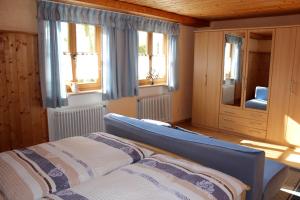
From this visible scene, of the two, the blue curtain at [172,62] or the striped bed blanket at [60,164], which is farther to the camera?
the blue curtain at [172,62]

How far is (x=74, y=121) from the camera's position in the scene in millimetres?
3496

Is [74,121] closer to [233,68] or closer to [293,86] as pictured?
[233,68]

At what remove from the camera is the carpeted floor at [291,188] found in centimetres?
257

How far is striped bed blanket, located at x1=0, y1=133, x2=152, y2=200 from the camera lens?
1.48m

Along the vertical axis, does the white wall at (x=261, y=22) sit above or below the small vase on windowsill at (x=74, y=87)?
above

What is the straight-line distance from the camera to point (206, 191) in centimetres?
146

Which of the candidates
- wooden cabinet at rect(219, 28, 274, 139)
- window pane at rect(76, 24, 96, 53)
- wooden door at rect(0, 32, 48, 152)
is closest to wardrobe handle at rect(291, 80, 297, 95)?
wooden cabinet at rect(219, 28, 274, 139)

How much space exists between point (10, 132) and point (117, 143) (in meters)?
1.64

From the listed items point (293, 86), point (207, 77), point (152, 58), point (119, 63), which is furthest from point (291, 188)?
point (152, 58)

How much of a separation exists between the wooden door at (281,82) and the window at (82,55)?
2834mm

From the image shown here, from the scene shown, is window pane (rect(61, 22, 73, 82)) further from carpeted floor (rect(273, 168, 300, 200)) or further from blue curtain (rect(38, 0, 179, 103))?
carpeted floor (rect(273, 168, 300, 200))

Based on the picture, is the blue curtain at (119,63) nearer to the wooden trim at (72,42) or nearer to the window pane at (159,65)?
the wooden trim at (72,42)

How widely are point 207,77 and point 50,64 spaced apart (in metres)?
2.93

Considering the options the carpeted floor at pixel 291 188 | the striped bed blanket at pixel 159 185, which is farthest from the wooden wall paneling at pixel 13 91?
the carpeted floor at pixel 291 188
